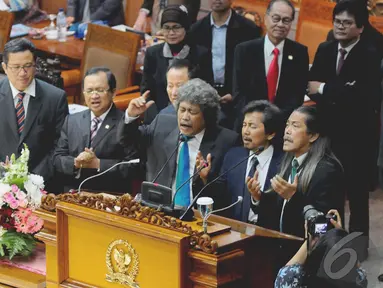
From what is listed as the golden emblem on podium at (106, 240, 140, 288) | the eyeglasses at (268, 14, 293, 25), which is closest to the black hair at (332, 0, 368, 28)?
the eyeglasses at (268, 14, 293, 25)

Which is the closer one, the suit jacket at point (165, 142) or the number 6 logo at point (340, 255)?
the number 6 logo at point (340, 255)

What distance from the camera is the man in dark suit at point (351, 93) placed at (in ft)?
16.8

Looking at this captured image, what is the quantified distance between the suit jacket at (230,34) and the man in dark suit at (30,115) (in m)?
1.16

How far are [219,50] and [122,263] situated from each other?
2.74 metres

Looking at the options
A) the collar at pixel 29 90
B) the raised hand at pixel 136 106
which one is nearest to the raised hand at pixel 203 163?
the raised hand at pixel 136 106

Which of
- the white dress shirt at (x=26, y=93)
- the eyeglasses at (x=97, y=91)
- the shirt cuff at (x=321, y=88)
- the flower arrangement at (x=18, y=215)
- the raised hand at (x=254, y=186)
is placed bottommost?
the flower arrangement at (x=18, y=215)

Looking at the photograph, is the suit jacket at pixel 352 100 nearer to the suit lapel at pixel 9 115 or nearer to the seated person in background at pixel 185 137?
the seated person in background at pixel 185 137

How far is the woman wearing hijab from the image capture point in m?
5.59

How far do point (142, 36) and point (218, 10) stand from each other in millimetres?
1451

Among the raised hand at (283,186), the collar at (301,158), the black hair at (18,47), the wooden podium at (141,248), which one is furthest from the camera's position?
the black hair at (18,47)

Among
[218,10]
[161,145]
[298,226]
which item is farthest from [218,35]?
[298,226]

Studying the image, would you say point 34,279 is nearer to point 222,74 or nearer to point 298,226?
point 298,226

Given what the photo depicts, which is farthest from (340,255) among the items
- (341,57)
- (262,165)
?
(341,57)

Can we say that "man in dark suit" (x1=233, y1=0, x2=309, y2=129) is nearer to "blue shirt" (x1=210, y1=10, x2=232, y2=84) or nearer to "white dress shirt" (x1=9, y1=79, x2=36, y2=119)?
"blue shirt" (x1=210, y1=10, x2=232, y2=84)
